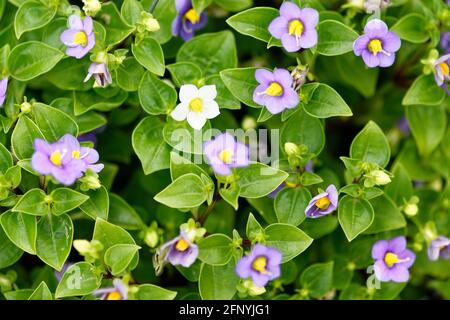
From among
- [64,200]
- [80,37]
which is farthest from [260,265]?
[80,37]

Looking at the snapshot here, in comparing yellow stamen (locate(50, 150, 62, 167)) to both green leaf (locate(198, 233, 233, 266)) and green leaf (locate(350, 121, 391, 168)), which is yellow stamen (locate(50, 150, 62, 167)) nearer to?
green leaf (locate(198, 233, 233, 266))

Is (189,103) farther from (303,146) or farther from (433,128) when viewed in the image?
(433,128)

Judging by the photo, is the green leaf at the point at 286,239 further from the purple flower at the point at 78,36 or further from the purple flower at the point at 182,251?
the purple flower at the point at 78,36

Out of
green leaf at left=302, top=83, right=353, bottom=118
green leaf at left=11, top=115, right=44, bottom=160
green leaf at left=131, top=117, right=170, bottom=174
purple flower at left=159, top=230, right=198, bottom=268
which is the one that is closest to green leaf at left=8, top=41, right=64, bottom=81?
green leaf at left=11, top=115, right=44, bottom=160

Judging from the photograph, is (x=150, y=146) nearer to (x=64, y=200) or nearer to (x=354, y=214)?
(x=64, y=200)
